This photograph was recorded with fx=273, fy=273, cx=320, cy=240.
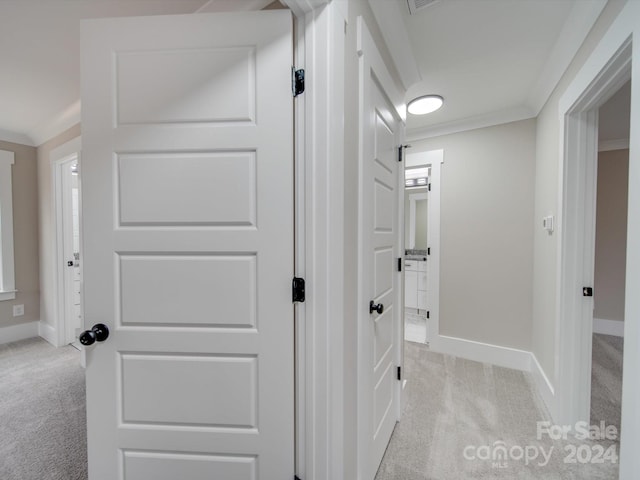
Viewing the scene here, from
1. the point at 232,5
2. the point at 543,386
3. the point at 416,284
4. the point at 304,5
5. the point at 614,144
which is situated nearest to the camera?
the point at 304,5

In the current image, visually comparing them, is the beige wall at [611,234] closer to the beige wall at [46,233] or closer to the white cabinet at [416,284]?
the white cabinet at [416,284]

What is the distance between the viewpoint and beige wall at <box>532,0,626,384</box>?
1.85 m

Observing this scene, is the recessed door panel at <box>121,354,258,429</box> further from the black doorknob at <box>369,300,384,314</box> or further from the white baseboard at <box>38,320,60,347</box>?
the white baseboard at <box>38,320,60,347</box>

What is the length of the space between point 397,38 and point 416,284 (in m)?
3.37

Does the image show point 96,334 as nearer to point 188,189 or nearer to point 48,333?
point 188,189

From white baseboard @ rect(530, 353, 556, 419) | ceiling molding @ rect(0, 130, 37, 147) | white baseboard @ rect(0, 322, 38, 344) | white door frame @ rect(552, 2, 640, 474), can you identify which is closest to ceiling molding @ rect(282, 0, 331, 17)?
white door frame @ rect(552, 2, 640, 474)

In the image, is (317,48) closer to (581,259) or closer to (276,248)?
(276,248)

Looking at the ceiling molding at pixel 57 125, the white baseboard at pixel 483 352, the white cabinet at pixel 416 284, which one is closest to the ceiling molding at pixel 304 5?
the ceiling molding at pixel 57 125

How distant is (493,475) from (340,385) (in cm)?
116

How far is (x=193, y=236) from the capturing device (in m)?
1.00

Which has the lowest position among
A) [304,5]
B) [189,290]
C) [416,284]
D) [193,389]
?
[416,284]

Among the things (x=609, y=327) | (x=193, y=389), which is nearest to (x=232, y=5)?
(x=193, y=389)

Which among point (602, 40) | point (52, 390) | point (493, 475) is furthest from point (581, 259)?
point (52, 390)

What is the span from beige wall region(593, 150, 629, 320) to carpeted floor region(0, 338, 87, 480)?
5293 mm
